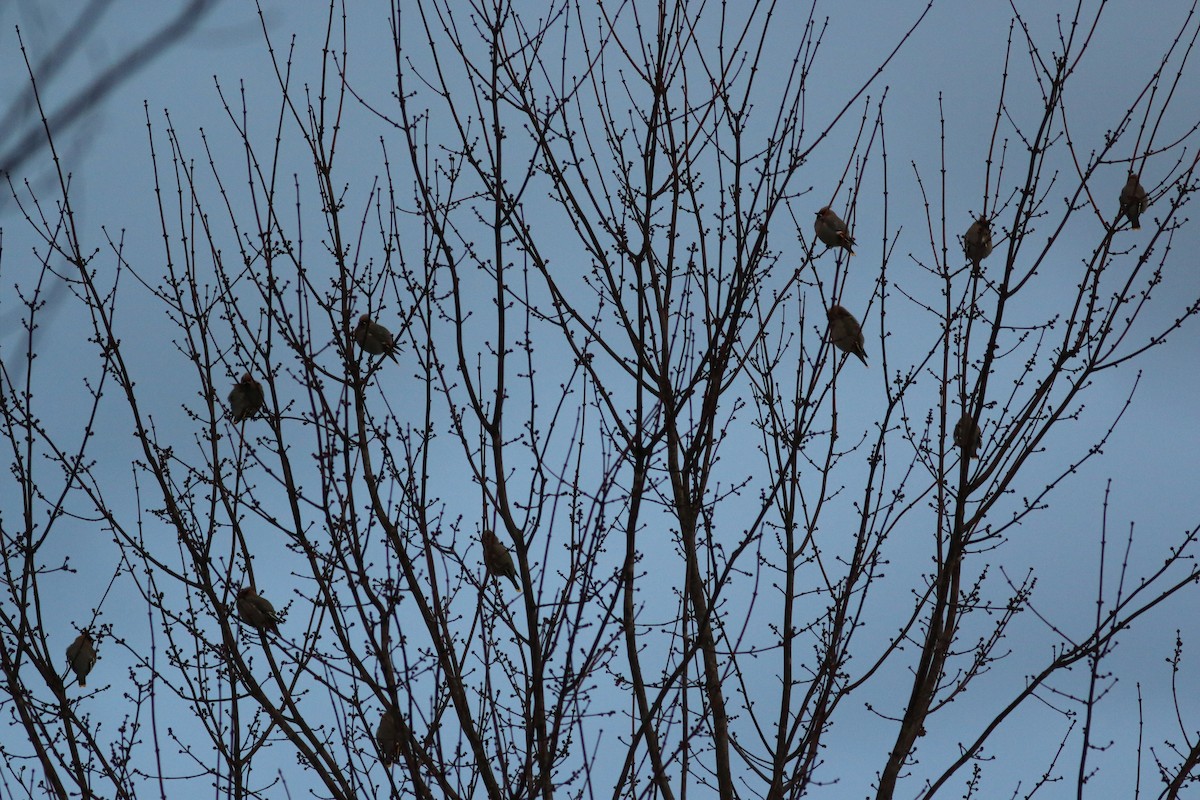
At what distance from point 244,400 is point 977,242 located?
3141 millimetres

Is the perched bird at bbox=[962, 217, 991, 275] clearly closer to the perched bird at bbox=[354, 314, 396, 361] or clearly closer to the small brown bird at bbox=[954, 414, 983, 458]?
the small brown bird at bbox=[954, 414, 983, 458]

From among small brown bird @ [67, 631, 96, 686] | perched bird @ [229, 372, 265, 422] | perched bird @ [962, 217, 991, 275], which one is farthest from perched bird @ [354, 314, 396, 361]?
perched bird @ [962, 217, 991, 275]

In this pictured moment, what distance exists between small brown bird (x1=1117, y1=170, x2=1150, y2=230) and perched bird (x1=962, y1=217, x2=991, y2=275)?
55 centimetres

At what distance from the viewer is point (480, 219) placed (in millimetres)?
4992

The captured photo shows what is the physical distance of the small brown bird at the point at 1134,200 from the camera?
536 cm

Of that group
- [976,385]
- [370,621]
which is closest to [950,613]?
[976,385]

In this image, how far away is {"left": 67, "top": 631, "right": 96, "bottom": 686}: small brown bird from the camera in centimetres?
538

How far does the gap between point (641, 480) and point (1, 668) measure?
2.29m

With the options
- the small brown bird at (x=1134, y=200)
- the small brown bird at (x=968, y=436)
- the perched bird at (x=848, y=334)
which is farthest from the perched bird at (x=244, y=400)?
the small brown bird at (x=1134, y=200)

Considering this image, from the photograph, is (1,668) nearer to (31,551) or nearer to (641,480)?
(31,551)

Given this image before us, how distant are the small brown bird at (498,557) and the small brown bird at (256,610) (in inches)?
31.6

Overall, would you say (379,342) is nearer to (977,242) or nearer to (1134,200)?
(977,242)

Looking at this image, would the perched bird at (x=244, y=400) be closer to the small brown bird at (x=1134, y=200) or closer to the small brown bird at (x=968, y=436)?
the small brown bird at (x=968, y=436)

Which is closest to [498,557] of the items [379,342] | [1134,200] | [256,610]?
Result: [256,610]
